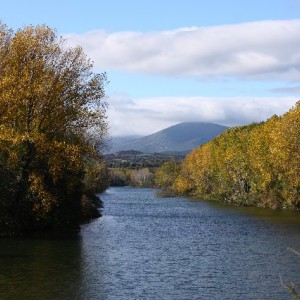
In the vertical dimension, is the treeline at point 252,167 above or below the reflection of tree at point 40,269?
above

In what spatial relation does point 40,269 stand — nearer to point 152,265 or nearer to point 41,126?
point 152,265

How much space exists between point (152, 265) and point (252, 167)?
7196 cm

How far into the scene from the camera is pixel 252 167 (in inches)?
4094

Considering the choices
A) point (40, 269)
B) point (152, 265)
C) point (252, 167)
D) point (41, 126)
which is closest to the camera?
point (40, 269)

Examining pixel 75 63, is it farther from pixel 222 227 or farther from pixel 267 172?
pixel 267 172

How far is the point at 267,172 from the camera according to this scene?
308ft

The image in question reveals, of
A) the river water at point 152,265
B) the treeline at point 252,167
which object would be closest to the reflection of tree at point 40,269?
the river water at point 152,265

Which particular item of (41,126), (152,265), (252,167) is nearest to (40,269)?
(152,265)

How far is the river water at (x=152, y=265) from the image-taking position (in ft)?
90.9

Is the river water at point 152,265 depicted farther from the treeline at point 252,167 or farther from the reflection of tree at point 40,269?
the treeline at point 252,167

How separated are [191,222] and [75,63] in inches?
982

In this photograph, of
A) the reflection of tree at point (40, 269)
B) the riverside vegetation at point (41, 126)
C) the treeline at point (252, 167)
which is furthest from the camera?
the treeline at point (252, 167)

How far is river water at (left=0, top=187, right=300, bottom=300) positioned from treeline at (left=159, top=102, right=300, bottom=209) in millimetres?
29005

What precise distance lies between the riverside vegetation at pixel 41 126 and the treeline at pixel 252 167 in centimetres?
3797
